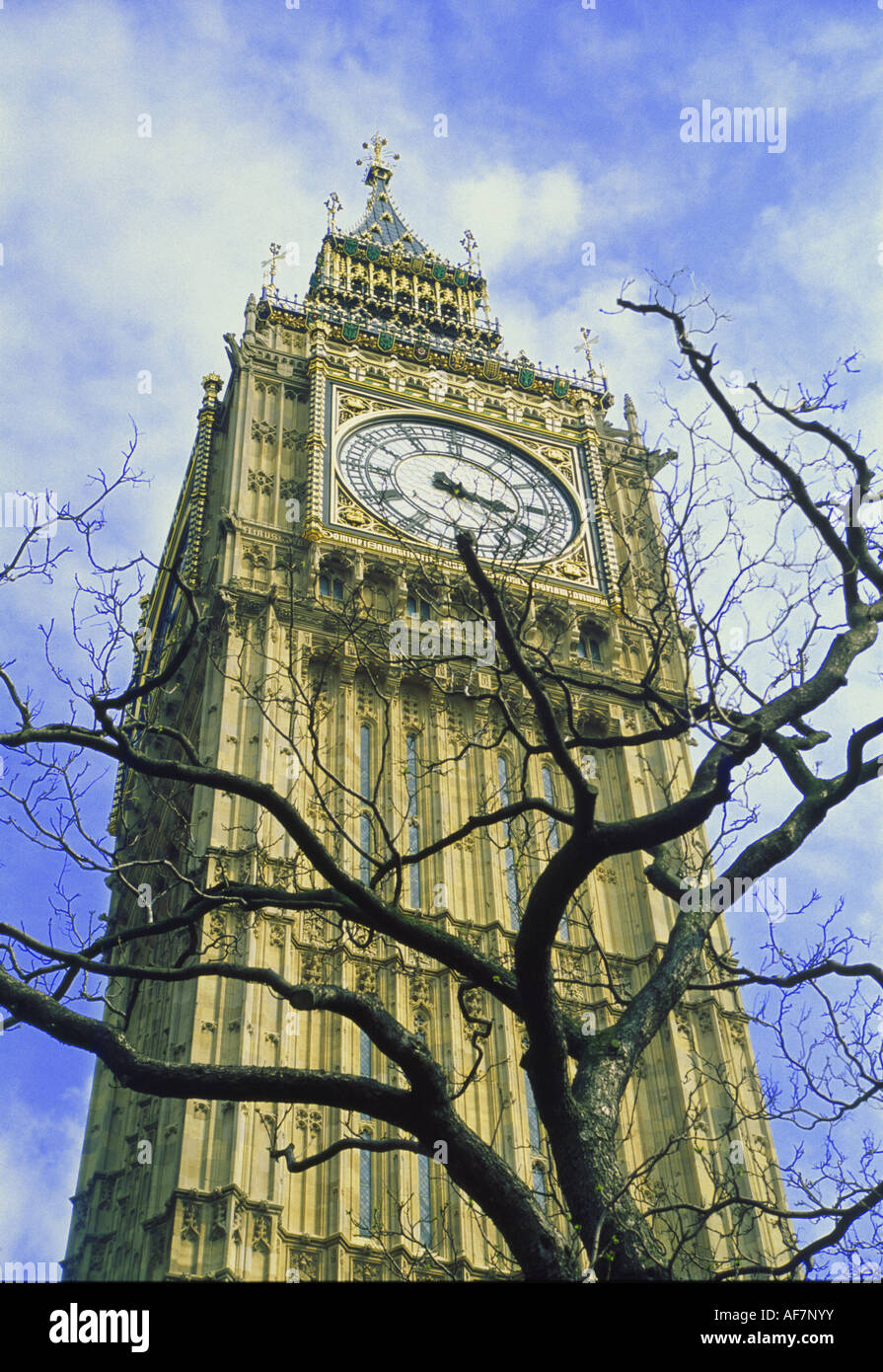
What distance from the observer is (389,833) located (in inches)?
527

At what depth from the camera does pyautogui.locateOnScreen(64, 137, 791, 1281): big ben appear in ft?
48.4

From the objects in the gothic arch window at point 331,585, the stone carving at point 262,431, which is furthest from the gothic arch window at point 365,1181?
the stone carving at point 262,431

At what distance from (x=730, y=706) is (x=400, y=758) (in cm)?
1909

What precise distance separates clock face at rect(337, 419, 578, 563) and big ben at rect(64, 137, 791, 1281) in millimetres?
101

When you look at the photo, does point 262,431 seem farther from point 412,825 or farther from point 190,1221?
point 190,1221

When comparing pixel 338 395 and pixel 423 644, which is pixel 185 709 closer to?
pixel 423 644

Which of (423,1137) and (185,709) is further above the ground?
(185,709)

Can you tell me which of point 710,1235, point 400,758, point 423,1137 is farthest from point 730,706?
point 400,758

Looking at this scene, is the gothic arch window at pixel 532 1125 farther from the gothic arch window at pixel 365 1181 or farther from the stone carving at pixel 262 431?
the stone carving at pixel 262 431

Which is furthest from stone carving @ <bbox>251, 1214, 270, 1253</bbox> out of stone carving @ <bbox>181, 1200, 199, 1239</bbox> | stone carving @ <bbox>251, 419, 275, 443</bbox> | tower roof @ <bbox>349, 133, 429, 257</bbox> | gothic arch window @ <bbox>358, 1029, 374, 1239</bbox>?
tower roof @ <bbox>349, 133, 429, 257</bbox>

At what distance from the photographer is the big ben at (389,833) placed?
14.8 metres

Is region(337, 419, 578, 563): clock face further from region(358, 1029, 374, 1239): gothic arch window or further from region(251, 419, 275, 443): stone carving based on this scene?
region(358, 1029, 374, 1239): gothic arch window

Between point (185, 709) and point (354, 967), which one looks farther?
point (185, 709)
